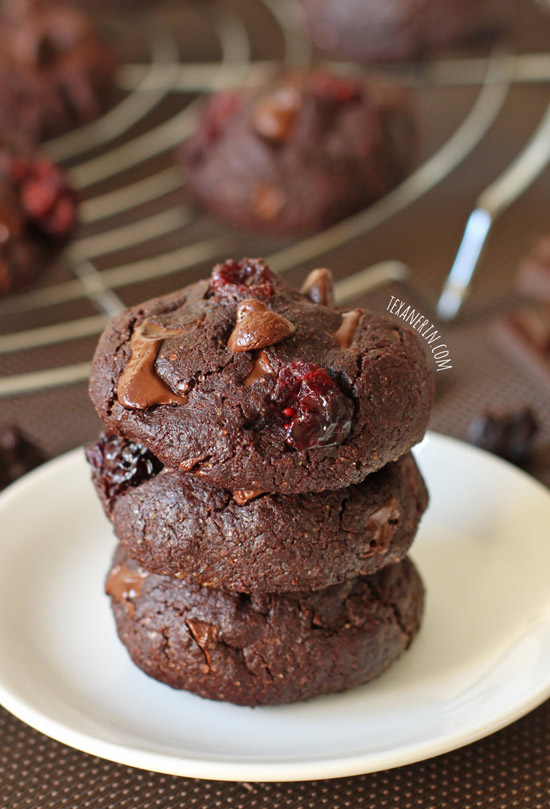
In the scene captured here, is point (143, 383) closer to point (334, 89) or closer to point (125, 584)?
point (125, 584)

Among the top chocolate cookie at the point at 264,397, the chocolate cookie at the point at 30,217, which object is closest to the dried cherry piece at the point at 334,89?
the chocolate cookie at the point at 30,217

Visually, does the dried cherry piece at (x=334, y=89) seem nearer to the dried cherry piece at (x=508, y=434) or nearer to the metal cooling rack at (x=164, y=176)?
the metal cooling rack at (x=164, y=176)

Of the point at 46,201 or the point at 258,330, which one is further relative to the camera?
the point at 46,201

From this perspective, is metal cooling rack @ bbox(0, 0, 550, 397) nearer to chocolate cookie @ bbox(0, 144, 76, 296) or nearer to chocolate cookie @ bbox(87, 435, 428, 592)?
chocolate cookie @ bbox(0, 144, 76, 296)

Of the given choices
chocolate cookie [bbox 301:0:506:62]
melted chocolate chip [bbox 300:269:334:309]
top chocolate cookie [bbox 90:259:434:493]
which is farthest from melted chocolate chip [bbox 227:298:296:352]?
chocolate cookie [bbox 301:0:506:62]

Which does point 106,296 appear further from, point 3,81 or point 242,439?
point 242,439

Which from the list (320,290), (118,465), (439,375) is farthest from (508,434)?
(118,465)
